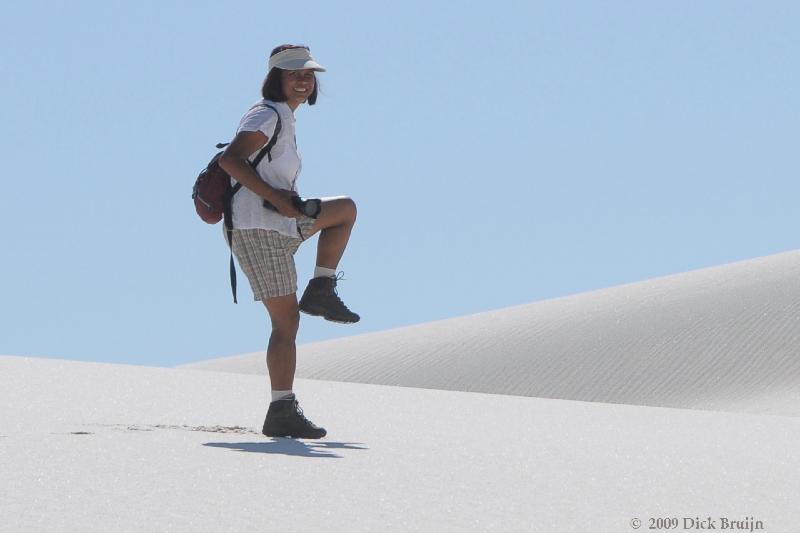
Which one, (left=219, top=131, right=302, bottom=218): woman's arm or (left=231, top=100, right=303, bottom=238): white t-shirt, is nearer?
(left=219, top=131, right=302, bottom=218): woman's arm

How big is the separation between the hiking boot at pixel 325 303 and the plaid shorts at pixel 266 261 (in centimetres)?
14

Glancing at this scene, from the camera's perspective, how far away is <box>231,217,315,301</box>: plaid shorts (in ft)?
19.9

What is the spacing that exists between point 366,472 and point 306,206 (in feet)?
4.90

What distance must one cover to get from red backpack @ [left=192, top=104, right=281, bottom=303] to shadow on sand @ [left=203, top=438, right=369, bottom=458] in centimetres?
99

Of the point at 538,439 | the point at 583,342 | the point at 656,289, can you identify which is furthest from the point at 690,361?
the point at 538,439

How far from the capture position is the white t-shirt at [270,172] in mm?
6023

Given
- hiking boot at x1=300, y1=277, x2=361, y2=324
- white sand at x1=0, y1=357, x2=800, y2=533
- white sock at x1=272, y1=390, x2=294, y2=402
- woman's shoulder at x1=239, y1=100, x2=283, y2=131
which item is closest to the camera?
white sand at x1=0, y1=357, x2=800, y2=533

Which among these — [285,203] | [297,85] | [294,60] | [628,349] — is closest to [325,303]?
[285,203]

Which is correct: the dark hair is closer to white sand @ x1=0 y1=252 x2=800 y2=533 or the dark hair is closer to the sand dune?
white sand @ x1=0 y1=252 x2=800 y2=533

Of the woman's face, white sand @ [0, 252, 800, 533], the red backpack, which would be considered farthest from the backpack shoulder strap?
white sand @ [0, 252, 800, 533]

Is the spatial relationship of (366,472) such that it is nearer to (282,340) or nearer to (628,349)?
(282,340)

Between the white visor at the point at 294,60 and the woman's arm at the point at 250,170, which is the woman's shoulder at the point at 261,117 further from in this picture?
the white visor at the point at 294,60

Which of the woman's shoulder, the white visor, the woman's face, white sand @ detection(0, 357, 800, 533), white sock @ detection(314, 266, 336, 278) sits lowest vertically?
white sand @ detection(0, 357, 800, 533)

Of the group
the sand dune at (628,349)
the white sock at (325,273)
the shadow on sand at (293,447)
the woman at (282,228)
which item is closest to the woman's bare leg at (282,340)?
the woman at (282,228)
